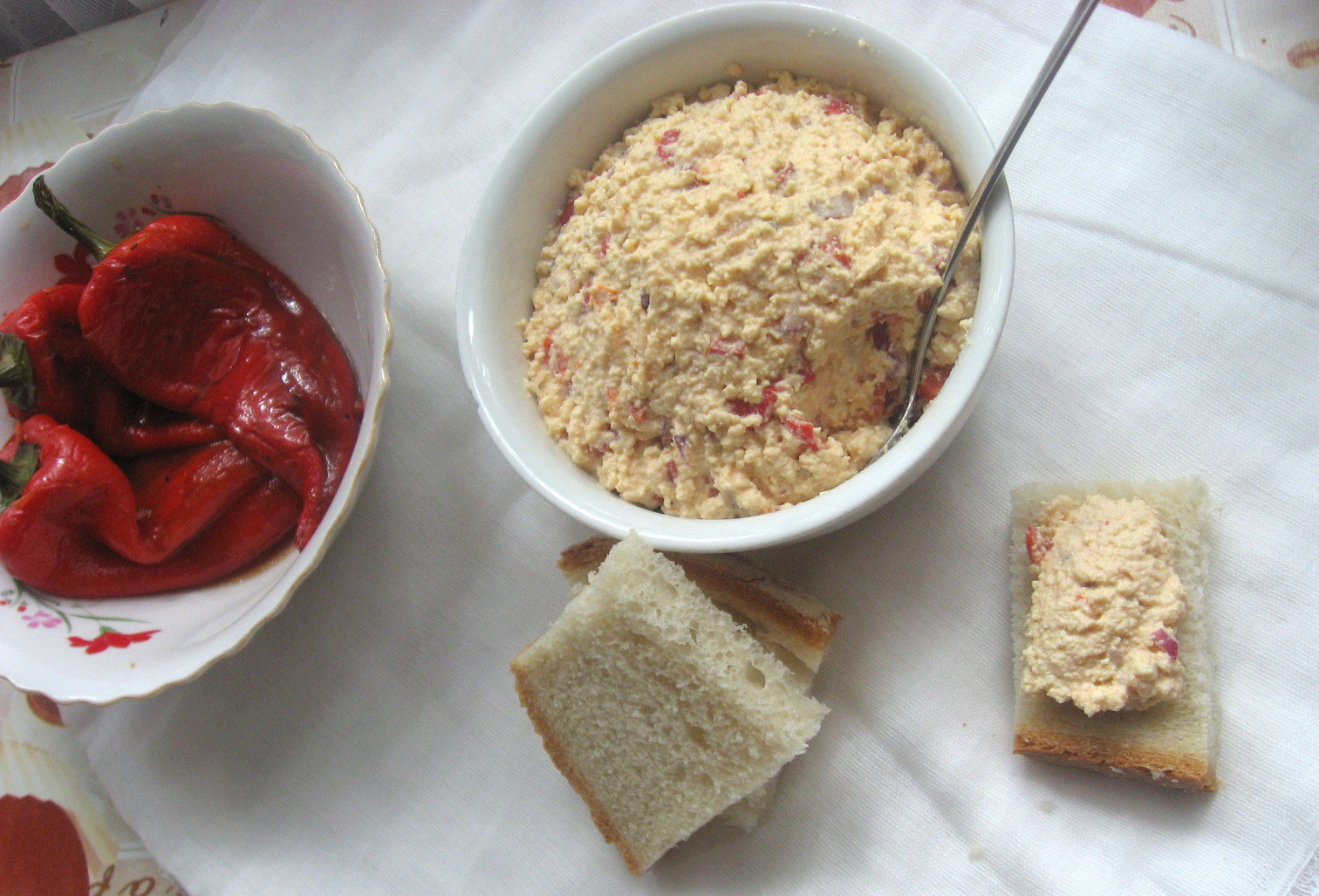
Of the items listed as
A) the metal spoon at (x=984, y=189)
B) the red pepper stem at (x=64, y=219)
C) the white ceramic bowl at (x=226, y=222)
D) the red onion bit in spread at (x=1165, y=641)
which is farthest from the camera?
the red pepper stem at (x=64, y=219)

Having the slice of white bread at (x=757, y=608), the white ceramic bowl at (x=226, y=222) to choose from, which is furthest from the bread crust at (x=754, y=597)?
the white ceramic bowl at (x=226, y=222)

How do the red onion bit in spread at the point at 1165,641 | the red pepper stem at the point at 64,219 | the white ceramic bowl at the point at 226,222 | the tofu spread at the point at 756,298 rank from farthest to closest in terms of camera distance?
1. the red pepper stem at the point at 64,219
2. the white ceramic bowl at the point at 226,222
3. the red onion bit in spread at the point at 1165,641
4. the tofu spread at the point at 756,298

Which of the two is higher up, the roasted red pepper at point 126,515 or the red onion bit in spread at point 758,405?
the red onion bit in spread at point 758,405

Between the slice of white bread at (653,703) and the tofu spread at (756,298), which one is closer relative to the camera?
the tofu spread at (756,298)

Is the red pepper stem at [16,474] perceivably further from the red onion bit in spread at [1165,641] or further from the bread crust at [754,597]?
the red onion bit in spread at [1165,641]

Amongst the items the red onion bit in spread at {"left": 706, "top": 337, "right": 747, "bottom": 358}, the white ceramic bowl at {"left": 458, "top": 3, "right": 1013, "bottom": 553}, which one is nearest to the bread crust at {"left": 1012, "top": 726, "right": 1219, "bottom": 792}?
the white ceramic bowl at {"left": 458, "top": 3, "right": 1013, "bottom": 553}

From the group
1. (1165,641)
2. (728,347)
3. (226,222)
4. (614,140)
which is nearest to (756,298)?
(728,347)

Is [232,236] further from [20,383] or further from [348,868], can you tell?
[348,868]
